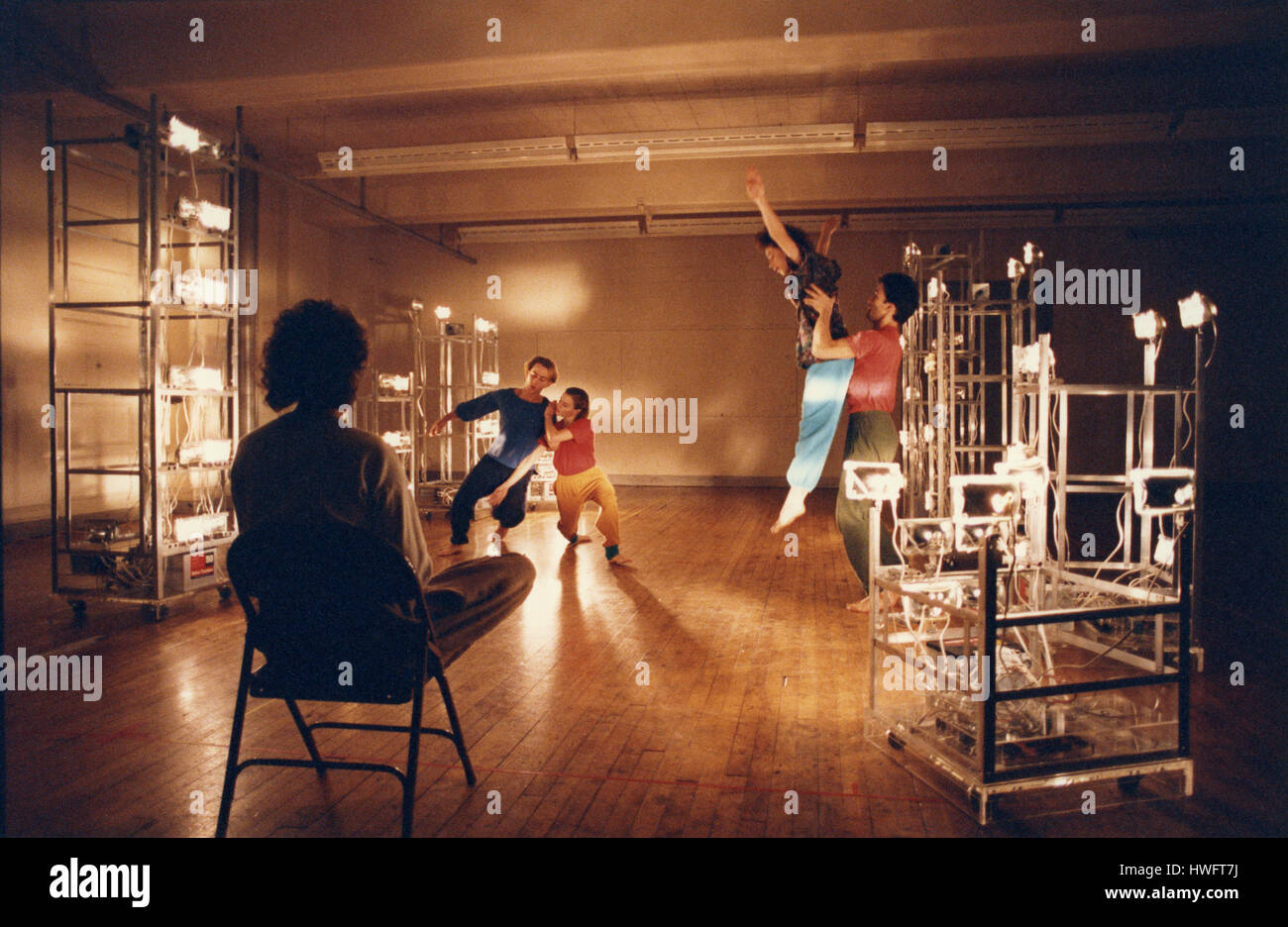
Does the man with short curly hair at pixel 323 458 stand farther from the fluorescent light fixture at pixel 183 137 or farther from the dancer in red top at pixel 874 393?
the fluorescent light fixture at pixel 183 137

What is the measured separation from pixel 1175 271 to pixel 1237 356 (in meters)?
1.54

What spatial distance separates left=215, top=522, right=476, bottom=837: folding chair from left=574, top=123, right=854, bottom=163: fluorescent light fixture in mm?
6851

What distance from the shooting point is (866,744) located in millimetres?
2758

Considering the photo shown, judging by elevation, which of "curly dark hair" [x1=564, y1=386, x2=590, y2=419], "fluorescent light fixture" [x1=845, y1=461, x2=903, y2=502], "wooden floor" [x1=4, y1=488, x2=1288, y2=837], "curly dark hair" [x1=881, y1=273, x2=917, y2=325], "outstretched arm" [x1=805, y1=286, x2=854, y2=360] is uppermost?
"curly dark hair" [x1=881, y1=273, x2=917, y2=325]

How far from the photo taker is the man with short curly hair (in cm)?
198

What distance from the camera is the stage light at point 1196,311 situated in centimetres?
351

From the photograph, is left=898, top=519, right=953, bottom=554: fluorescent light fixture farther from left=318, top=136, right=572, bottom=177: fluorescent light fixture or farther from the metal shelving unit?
left=318, top=136, right=572, bottom=177: fluorescent light fixture

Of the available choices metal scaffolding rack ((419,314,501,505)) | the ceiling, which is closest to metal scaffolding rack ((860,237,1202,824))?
the ceiling

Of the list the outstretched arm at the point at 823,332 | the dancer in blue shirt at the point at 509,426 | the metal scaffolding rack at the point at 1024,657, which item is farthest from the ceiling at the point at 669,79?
the outstretched arm at the point at 823,332

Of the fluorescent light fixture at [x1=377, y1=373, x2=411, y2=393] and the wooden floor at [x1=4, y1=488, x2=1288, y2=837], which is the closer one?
the wooden floor at [x1=4, y1=488, x2=1288, y2=837]

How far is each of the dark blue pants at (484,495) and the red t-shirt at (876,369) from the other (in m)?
2.72

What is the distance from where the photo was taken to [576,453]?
6.32 meters
